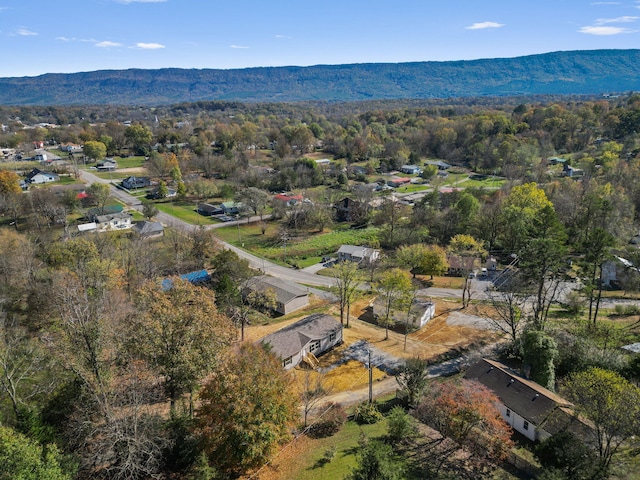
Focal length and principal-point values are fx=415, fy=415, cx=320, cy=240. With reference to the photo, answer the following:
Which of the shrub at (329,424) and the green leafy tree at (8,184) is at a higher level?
the green leafy tree at (8,184)

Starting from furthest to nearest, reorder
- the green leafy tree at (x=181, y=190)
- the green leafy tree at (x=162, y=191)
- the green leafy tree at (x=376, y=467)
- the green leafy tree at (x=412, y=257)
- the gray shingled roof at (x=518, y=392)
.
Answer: the green leafy tree at (x=181, y=190) → the green leafy tree at (x=162, y=191) → the green leafy tree at (x=412, y=257) → the gray shingled roof at (x=518, y=392) → the green leafy tree at (x=376, y=467)

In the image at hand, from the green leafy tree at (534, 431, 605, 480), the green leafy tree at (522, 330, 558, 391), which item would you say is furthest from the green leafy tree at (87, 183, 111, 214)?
the green leafy tree at (534, 431, 605, 480)

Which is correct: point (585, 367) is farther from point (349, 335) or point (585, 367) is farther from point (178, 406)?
point (178, 406)

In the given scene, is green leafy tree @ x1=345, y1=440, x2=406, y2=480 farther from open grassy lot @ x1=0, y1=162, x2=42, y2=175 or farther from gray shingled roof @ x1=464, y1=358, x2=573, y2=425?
open grassy lot @ x1=0, y1=162, x2=42, y2=175

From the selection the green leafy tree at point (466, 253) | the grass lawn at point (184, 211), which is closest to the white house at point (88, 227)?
the grass lawn at point (184, 211)

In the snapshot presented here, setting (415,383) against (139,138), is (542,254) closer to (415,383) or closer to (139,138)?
(415,383)

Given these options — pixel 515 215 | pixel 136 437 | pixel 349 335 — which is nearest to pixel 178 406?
pixel 136 437

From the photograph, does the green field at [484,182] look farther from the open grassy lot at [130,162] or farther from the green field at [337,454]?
the open grassy lot at [130,162]
